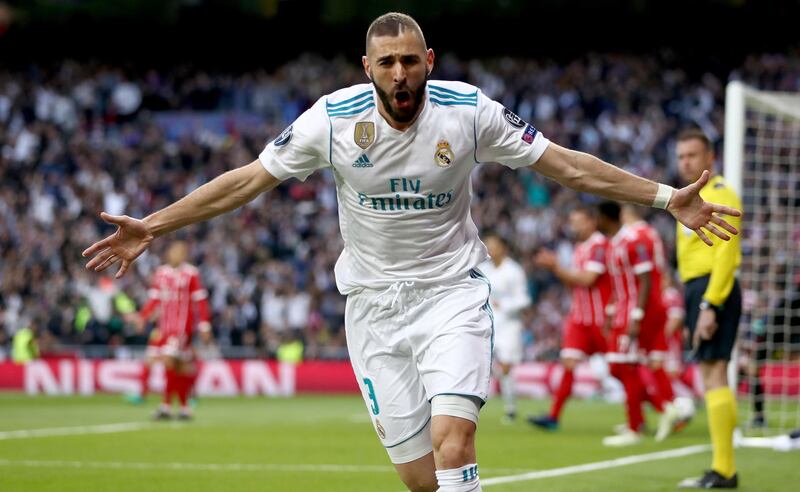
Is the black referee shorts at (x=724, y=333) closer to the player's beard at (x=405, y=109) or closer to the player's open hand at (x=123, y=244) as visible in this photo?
the player's beard at (x=405, y=109)

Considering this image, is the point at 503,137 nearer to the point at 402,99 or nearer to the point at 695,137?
the point at 402,99

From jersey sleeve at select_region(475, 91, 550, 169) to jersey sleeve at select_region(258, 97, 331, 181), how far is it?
2.38 ft

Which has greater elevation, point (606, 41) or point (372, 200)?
point (606, 41)

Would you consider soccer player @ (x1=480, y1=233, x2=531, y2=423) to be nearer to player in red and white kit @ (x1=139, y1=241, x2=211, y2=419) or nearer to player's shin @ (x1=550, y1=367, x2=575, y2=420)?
player's shin @ (x1=550, y1=367, x2=575, y2=420)

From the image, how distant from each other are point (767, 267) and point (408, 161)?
33.5 ft

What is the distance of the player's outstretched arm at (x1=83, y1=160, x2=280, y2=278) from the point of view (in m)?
5.73

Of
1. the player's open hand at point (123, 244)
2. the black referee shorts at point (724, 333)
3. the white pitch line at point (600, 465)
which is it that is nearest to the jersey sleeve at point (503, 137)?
the player's open hand at point (123, 244)

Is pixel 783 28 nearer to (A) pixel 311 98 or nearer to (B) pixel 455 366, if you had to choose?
(A) pixel 311 98

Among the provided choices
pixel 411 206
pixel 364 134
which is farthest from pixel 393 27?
pixel 411 206

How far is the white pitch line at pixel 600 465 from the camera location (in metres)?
8.99

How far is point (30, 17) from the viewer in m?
32.6

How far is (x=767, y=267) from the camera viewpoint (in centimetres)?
1482

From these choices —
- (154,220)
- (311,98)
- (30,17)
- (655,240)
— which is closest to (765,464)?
(655,240)

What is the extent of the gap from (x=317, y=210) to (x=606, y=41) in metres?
9.43
